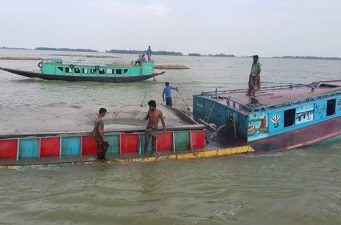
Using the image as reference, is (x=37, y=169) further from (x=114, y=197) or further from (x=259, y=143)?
(x=259, y=143)

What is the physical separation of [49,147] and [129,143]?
87.1 inches

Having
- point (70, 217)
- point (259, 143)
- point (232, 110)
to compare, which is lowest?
point (70, 217)

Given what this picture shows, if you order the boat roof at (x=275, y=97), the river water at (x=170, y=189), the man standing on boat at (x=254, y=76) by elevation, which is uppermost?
the man standing on boat at (x=254, y=76)

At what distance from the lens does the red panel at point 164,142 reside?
1141 cm

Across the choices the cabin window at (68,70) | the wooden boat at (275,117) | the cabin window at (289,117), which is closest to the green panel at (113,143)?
the wooden boat at (275,117)

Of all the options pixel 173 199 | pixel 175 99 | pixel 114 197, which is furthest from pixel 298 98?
pixel 175 99

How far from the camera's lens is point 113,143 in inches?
435

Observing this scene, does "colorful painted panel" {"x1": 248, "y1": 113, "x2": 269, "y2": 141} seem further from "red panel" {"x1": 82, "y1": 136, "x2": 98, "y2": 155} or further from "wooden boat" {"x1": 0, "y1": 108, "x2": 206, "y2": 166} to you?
"red panel" {"x1": 82, "y1": 136, "x2": 98, "y2": 155}

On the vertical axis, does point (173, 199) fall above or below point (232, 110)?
below

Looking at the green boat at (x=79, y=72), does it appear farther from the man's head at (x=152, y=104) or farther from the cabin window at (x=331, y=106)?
the man's head at (x=152, y=104)

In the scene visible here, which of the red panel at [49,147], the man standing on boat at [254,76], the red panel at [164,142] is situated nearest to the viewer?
the red panel at [49,147]

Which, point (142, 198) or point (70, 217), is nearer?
point (70, 217)

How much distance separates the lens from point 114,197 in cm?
911

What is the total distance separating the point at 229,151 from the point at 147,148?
268 cm
